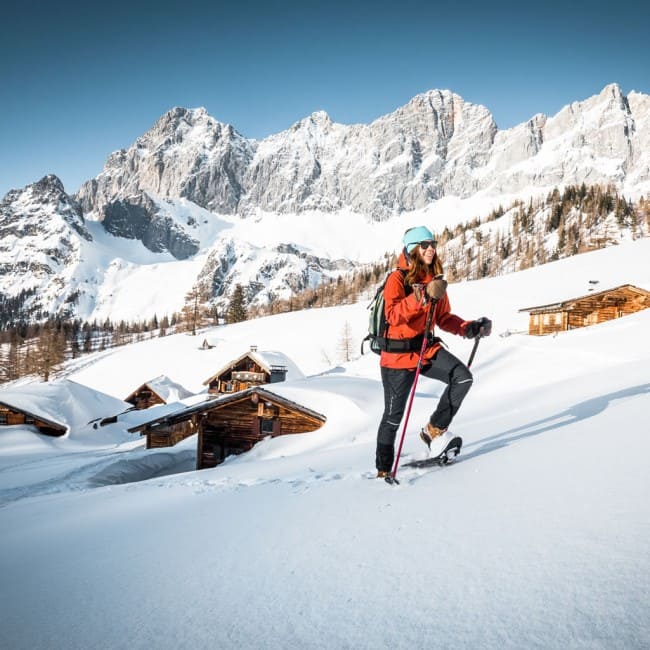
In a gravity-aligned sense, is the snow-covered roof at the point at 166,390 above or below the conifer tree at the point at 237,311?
below

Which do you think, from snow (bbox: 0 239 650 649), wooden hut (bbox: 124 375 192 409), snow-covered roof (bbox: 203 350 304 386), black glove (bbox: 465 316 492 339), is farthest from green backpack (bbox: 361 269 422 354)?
wooden hut (bbox: 124 375 192 409)

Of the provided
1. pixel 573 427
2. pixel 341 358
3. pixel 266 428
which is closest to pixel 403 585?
pixel 573 427

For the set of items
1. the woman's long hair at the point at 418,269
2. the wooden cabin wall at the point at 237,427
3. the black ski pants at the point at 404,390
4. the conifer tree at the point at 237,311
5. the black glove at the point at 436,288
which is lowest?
the wooden cabin wall at the point at 237,427

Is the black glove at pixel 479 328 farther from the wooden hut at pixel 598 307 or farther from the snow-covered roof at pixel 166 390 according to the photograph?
the snow-covered roof at pixel 166 390

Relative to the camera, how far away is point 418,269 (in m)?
4.40

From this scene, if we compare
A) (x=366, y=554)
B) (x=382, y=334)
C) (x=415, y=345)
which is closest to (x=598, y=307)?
(x=415, y=345)

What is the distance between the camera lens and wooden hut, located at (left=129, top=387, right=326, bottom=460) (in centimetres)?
1972

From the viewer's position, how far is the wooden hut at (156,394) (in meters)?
52.2

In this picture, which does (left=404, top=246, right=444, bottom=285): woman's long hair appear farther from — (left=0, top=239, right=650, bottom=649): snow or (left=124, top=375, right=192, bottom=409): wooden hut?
(left=124, top=375, right=192, bottom=409): wooden hut

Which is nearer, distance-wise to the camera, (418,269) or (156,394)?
(418,269)

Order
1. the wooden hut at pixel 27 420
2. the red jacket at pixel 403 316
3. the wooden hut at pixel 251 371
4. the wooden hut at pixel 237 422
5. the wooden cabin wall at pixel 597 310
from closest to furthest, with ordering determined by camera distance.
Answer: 1. the red jacket at pixel 403 316
2. the wooden hut at pixel 237 422
3. the wooden hut at pixel 27 420
4. the wooden cabin wall at pixel 597 310
5. the wooden hut at pixel 251 371

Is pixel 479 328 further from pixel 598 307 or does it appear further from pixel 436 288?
pixel 598 307

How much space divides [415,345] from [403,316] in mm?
396

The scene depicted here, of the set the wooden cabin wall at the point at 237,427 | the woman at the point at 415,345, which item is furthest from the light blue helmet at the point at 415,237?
the wooden cabin wall at the point at 237,427
